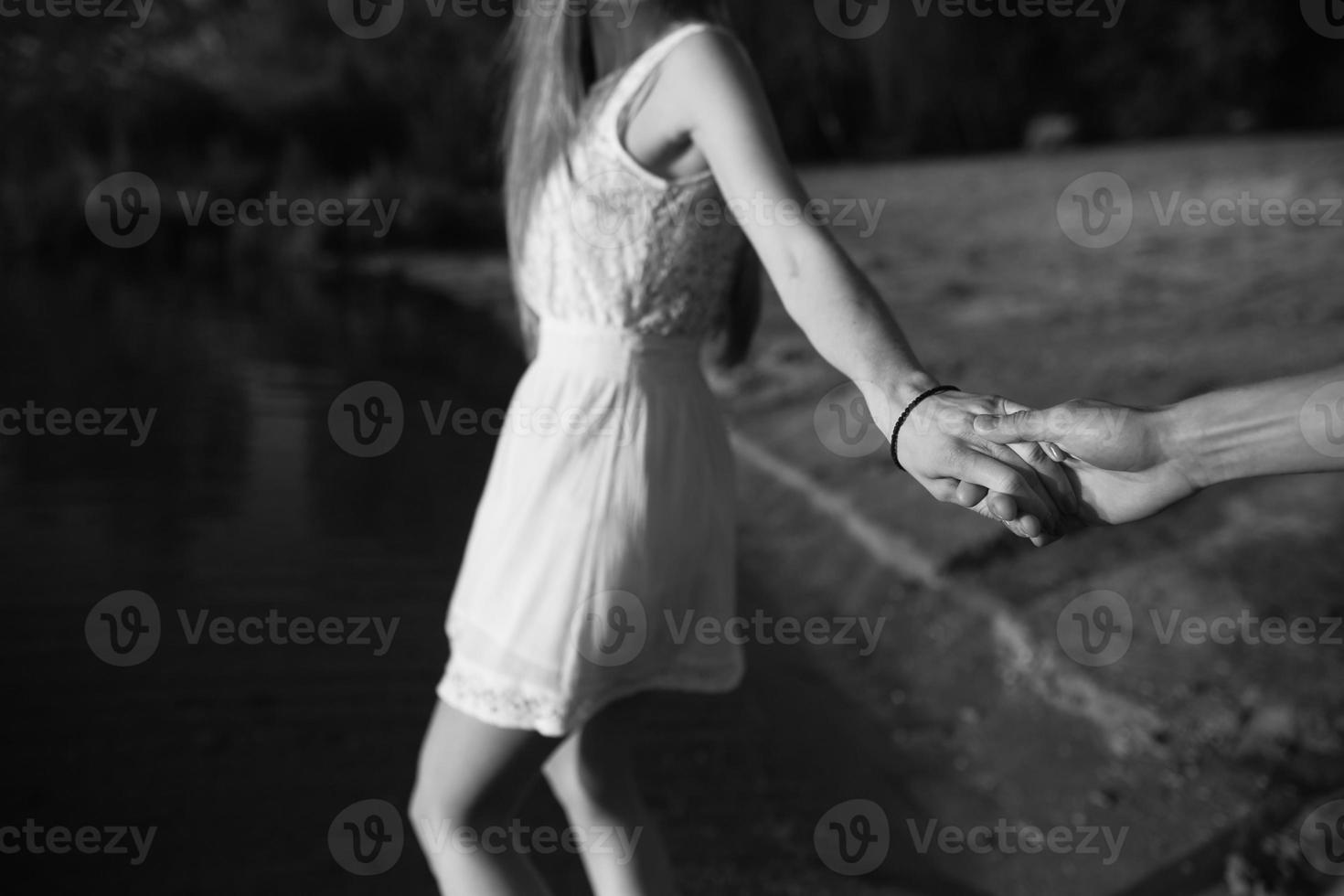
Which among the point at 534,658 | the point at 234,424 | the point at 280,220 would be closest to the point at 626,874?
the point at 534,658

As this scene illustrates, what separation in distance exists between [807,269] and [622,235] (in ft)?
0.79

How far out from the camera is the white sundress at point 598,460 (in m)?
1.56

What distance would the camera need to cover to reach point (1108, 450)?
1.23 metres

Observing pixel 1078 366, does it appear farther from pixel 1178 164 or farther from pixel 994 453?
pixel 1178 164

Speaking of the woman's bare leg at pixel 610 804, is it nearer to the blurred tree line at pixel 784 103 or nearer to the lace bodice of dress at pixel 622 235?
the lace bodice of dress at pixel 622 235

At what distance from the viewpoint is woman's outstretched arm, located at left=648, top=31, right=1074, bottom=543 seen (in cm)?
133

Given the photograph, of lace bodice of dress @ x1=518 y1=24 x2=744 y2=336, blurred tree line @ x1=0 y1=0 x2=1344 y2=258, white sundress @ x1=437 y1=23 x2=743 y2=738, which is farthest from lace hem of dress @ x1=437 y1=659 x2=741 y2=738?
blurred tree line @ x1=0 y1=0 x2=1344 y2=258

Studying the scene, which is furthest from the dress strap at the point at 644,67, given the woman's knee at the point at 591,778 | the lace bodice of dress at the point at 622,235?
the woman's knee at the point at 591,778

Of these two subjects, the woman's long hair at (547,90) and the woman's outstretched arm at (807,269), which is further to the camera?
the woman's long hair at (547,90)

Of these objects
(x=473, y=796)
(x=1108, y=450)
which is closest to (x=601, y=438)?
(x=473, y=796)

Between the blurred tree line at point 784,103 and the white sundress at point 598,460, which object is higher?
the white sundress at point 598,460

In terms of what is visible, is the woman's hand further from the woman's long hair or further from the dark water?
the dark water

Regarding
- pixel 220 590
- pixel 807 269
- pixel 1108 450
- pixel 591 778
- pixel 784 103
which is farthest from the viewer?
pixel 784 103

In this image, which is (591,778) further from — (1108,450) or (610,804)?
(1108,450)
